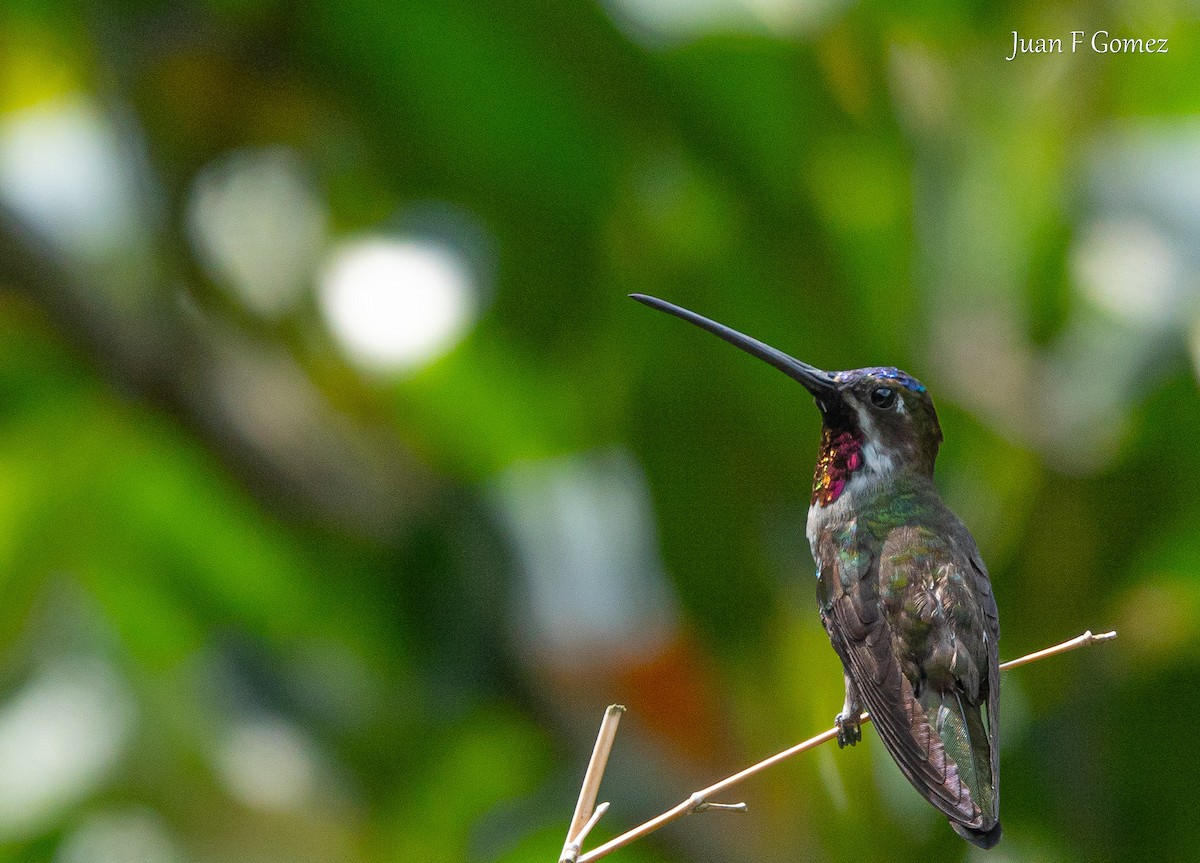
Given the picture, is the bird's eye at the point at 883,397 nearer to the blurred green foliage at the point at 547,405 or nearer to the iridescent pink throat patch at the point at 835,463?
the iridescent pink throat patch at the point at 835,463

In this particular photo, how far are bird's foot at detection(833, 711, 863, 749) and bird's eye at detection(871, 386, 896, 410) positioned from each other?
0.51ft

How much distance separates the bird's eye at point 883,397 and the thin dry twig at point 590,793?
0.72 feet

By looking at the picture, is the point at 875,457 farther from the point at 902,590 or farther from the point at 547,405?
the point at 547,405

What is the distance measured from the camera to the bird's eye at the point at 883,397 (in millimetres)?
633

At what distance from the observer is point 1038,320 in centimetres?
212

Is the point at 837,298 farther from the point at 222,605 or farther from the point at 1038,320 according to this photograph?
the point at 222,605

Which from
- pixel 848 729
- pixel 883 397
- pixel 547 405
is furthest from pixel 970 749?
pixel 547 405

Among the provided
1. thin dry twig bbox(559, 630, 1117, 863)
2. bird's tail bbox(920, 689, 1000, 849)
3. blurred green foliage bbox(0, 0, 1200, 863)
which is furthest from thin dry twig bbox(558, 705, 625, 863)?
blurred green foliage bbox(0, 0, 1200, 863)

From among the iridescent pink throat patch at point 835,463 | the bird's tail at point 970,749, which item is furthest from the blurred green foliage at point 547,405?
the bird's tail at point 970,749

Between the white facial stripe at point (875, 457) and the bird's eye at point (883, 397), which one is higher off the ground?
the bird's eye at point (883, 397)

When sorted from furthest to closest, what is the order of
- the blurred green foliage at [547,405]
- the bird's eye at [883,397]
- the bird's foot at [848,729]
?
the blurred green foliage at [547,405] < the bird's eye at [883,397] < the bird's foot at [848,729]

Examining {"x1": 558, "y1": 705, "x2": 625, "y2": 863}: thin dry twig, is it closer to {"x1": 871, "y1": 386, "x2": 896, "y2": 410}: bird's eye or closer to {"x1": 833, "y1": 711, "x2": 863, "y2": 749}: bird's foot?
{"x1": 833, "y1": 711, "x2": 863, "y2": 749}: bird's foot

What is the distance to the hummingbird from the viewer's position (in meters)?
0.46

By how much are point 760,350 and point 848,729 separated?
0.17 metres
